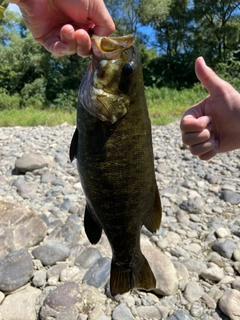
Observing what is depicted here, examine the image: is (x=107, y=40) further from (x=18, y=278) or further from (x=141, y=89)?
(x=18, y=278)

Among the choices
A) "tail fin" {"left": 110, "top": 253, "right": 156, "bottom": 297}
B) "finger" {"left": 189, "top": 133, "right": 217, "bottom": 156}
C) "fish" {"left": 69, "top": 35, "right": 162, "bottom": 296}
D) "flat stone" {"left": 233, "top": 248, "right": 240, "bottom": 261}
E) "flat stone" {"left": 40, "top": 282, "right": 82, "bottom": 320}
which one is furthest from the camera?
"flat stone" {"left": 233, "top": 248, "right": 240, "bottom": 261}

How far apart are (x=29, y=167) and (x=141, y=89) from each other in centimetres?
594

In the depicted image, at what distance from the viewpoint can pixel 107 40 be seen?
1966 mm

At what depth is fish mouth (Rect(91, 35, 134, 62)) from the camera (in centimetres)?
196

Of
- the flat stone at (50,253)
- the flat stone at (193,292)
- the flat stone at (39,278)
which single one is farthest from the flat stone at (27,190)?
the flat stone at (193,292)

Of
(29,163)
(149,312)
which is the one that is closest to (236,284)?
(149,312)

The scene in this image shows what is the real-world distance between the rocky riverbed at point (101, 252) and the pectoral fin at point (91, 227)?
2.11 meters

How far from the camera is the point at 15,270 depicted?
4340 mm

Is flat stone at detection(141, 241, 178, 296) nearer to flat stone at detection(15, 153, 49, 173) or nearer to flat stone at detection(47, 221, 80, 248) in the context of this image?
flat stone at detection(47, 221, 80, 248)

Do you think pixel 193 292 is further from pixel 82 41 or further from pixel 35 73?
pixel 35 73

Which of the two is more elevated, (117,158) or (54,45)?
(54,45)

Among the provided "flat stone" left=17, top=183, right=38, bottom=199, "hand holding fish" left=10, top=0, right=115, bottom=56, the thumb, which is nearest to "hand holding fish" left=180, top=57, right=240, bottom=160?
the thumb

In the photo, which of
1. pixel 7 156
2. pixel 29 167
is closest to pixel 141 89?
pixel 29 167

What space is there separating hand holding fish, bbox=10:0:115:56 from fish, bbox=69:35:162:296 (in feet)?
0.79
